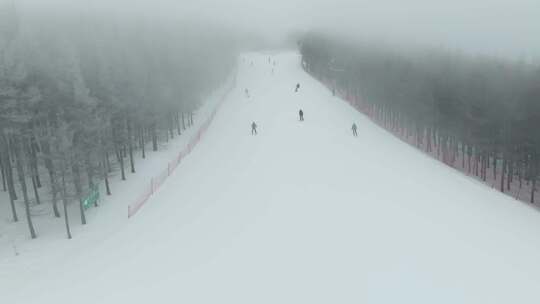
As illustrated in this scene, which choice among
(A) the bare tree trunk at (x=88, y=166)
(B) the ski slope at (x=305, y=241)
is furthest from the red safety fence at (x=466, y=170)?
(A) the bare tree trunk at (x=88, y=166)

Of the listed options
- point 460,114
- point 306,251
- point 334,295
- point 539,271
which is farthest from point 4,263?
point 460,114

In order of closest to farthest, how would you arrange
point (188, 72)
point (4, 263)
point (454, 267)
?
1. point (454, 267)
2. point (4, 263)
3. point (188, 72)

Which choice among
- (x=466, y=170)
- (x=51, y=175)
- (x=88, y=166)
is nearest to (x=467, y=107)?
(x=466, y=170)

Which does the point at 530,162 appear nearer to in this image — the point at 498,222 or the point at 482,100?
the point at 482,100

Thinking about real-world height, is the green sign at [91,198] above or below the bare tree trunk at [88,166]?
below

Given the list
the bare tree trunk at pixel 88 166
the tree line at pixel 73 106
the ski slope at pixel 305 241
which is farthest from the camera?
the bare tree trunk at pixel 88 166

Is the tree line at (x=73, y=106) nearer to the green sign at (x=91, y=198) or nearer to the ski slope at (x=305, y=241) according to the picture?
the green sign at (x=91, y=198)
